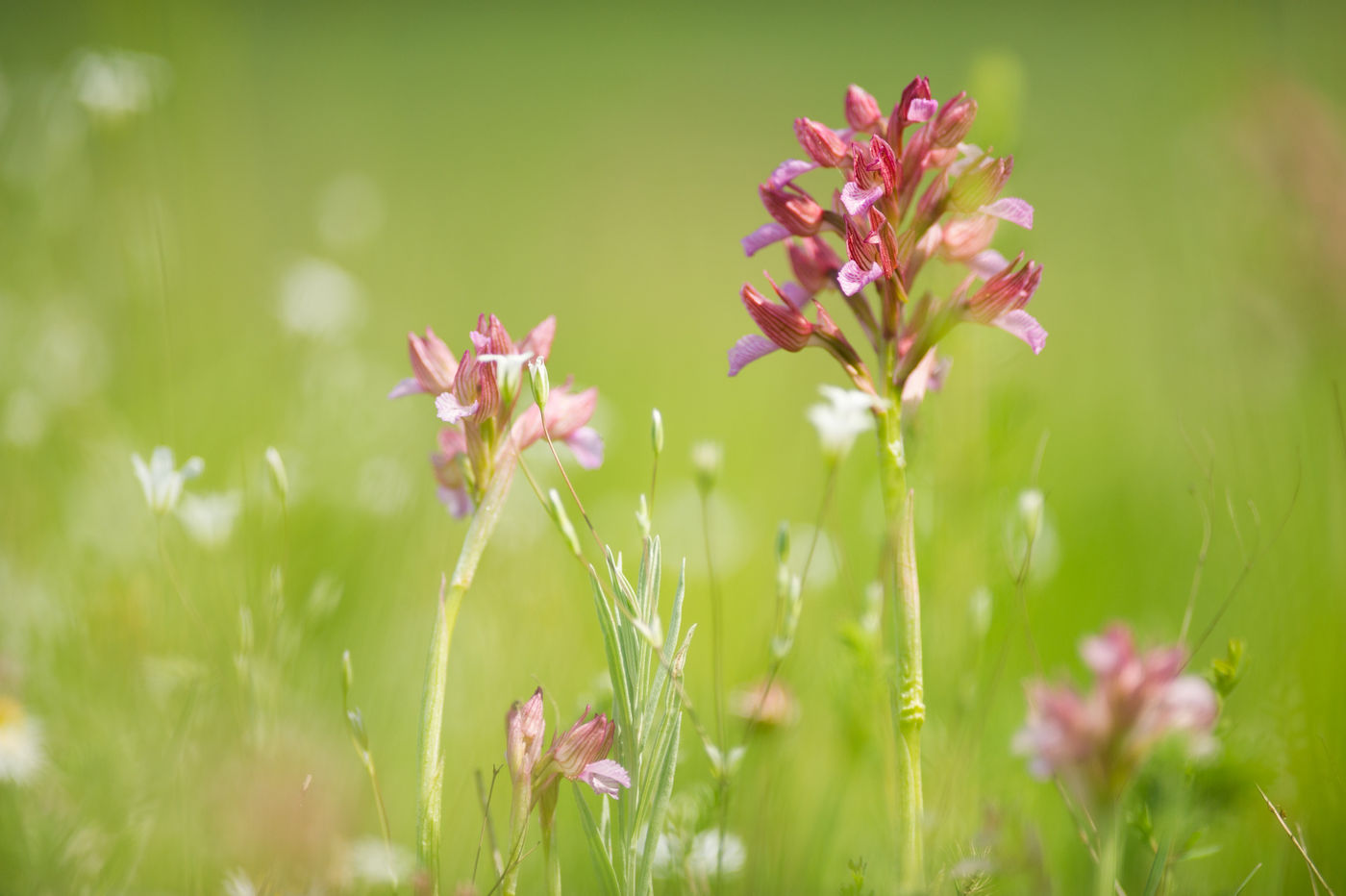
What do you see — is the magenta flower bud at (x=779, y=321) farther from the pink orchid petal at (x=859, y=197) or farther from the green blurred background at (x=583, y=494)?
the green blurred background at (x=583, y=494)

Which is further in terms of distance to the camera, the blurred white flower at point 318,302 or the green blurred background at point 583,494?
the blurred white flower at point 318,302

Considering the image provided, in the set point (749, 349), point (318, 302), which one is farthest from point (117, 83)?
point (749, 349)

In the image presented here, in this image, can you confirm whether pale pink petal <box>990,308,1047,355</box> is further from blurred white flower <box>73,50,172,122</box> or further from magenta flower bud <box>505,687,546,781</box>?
blurred white flower <box>73,50,172,122</box>

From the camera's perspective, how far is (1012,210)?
1260 millimetres

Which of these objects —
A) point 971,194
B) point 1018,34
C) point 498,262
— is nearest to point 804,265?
point 971,194

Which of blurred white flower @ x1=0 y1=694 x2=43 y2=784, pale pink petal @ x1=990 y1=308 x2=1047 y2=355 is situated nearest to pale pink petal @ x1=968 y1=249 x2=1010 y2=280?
pale pink petal @ x1=990 y1=308 x2=1047 y2=355

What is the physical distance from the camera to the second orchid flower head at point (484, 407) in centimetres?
122

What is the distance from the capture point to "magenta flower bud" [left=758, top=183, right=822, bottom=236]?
1.29m

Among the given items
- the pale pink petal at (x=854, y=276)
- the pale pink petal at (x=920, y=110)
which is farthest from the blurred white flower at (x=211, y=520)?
the pale pink petal at (x=920, y=110)

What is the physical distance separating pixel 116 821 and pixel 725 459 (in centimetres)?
307

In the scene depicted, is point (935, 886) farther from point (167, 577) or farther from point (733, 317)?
point (733, 317)

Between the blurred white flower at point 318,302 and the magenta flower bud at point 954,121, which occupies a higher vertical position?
the magenta flower bud at point 954,121

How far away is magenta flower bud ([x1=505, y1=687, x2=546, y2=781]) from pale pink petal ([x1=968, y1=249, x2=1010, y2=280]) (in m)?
0.87

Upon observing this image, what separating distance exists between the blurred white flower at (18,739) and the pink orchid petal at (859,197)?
199cm
